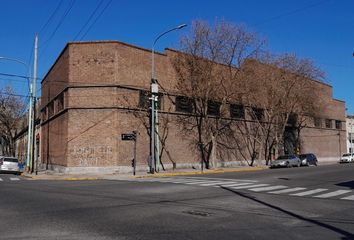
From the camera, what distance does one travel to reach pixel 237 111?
146ft

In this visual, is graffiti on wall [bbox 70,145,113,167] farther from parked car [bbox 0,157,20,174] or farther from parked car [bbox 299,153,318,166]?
parked car [bbox 299,153,318,166]

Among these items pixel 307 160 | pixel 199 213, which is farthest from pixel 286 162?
pixel 199 213

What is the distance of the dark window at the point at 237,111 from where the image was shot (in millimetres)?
43659

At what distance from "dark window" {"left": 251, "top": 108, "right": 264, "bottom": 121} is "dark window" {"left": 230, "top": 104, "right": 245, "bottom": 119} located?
149 cm

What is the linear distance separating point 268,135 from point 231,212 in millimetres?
38163

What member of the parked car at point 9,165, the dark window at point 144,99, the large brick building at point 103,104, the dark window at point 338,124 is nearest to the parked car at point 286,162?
the large brick building at point 103,104

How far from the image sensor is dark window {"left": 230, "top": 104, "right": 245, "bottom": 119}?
43659 mm

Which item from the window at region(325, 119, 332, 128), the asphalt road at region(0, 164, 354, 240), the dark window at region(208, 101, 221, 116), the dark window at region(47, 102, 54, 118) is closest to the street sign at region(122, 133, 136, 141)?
the dark window at region(208, 101, 221, 116)

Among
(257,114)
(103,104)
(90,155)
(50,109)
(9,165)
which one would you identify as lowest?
(9,165)

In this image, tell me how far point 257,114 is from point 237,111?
398 centimetres

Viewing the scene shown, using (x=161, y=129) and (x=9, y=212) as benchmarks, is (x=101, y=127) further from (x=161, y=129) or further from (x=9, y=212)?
(x=9, y=212)

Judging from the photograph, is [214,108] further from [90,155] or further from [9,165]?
[9,165]

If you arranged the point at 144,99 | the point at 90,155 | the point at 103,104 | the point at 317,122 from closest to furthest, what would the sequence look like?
1. the point at 90,155
2. the point at 103,104
3. the point at 144,99
4. the point at 317,122

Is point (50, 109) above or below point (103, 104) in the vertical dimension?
above
